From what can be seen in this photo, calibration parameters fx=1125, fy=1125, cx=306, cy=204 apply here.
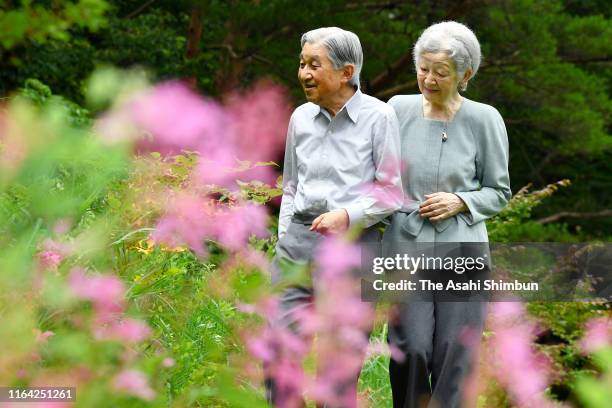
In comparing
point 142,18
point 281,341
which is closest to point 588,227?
point 142,18

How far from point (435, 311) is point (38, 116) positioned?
66.4 inches

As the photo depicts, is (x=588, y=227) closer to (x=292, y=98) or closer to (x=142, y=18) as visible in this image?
(x=292, y=98)

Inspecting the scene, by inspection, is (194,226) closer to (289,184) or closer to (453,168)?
(289,184)

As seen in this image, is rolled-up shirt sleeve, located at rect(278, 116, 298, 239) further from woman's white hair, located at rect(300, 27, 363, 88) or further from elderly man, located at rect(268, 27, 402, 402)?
woman's white hair, located at rect(300, 27, 363, 88)

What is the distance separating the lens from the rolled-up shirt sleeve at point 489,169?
2814 mm

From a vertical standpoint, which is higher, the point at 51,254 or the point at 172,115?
the point at 172,115

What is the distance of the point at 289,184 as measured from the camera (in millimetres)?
2922

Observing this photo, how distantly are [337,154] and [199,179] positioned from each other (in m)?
0.79

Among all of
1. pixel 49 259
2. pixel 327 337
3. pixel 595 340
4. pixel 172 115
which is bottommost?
pixel 595 340

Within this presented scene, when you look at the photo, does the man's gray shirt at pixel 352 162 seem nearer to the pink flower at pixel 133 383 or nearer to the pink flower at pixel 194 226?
the pink flower at pixel 194 226

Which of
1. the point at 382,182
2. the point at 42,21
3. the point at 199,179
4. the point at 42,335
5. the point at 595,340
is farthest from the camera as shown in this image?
the point at 42,21

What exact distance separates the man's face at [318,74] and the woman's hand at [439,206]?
1.17ft

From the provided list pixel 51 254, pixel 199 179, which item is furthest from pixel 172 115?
pixel 199 179

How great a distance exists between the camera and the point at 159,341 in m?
2.85
